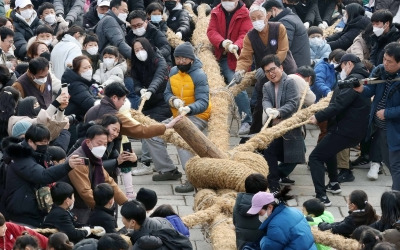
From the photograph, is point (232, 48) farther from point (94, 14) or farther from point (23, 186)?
point (23, 186)

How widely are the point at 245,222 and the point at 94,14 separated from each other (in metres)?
9.13

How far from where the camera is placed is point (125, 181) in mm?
14891

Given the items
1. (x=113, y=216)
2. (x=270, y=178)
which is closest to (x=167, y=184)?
(x=270, y=178)

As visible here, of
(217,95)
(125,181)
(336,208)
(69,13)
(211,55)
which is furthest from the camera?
(69,13)

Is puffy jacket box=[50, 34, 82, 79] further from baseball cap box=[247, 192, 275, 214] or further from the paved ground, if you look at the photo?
baseball cap box=[247, 192, 275, 214]

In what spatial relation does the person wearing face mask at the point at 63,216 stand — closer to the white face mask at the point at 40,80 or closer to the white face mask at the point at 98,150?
the white face mask at the point at 98,150

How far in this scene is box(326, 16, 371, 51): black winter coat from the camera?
67.8ft

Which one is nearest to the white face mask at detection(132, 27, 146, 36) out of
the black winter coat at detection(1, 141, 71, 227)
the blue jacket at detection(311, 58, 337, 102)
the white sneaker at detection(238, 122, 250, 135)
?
→ the white sneaker at detection(238, 122, 250, 135)

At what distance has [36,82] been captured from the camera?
15859 mm

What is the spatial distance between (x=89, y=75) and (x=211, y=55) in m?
3.66

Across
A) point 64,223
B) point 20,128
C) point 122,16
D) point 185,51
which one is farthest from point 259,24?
point 64,223

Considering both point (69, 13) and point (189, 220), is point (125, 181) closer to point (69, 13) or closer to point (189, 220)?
point (189, 220)

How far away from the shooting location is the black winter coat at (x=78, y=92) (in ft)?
53.4

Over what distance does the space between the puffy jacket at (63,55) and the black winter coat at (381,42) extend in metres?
4.25
